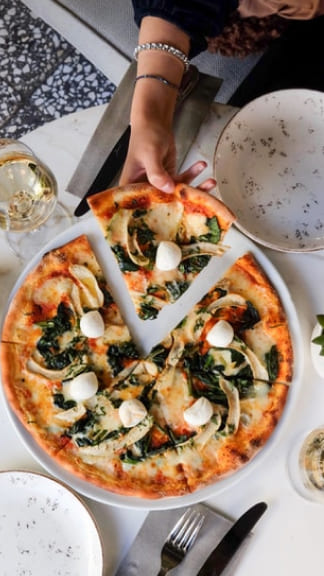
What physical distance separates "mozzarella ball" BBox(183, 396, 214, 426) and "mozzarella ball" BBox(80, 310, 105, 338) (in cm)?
31

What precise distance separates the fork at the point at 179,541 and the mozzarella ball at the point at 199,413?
0.24m

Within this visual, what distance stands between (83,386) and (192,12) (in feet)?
3.20

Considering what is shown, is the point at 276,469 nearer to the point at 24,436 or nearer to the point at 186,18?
the point at 24,436

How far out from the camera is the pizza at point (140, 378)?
1.60 meters

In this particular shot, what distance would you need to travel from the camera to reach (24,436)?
1.60m

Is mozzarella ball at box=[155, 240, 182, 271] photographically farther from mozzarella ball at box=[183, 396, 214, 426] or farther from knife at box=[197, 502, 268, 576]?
knife at box=[197, 502, 268, 576]

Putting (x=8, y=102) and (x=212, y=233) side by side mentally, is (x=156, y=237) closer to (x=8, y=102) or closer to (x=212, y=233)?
(x=212, y=233)

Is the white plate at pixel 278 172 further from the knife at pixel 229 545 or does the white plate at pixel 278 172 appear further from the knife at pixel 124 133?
the knife at pixel 229 545

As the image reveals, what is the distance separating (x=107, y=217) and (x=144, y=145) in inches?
9.2

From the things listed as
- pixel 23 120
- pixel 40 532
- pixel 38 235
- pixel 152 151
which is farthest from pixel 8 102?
pixel 40 532

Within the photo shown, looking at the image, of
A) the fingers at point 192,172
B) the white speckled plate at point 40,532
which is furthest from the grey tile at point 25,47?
the white speckled plate at point 40,532

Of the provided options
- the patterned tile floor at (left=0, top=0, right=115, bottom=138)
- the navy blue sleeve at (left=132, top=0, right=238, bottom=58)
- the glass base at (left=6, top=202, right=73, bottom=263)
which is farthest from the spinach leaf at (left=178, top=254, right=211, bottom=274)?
the patterned tile floor at (left=0, top=0, right=115, bottom=138)

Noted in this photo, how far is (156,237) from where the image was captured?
1.66 m

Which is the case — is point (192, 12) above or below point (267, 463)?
above
